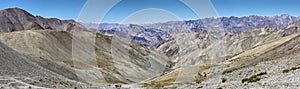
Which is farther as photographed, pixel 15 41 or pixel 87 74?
pixel 15 41

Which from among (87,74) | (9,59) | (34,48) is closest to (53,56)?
(34,48)

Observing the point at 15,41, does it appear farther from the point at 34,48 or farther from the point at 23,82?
the point at 23,82

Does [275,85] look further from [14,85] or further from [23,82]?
[23,82]

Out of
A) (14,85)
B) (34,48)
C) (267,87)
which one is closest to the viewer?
(267,87)

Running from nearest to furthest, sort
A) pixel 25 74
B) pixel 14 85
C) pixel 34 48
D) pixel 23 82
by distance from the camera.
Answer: pixel 14 85, pixel 23 82, pixel 25 74, pixel 34 48

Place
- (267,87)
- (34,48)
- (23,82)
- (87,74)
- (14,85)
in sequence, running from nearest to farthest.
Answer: (267,87)
(14,85)
(23,82)
(87,74)
(34,48)

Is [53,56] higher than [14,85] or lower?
higher

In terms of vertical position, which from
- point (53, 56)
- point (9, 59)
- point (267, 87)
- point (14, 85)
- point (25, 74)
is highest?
point (53, 56)

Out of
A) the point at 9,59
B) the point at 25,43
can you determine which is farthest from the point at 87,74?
the point at 9,59

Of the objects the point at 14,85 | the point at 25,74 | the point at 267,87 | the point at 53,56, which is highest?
the point at 53,56
